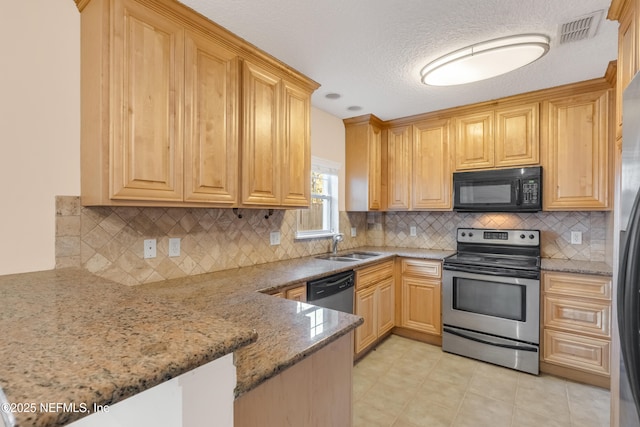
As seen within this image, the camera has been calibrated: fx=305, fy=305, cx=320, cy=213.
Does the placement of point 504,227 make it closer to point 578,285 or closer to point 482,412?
point 578,285

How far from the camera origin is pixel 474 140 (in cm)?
321

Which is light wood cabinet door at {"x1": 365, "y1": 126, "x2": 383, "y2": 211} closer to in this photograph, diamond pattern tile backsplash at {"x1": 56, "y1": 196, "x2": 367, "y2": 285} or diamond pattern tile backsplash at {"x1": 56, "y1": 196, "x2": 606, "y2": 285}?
diamond pattern tile backsplash at {"x1": 56, "y1": 196, "x2": 606, "y2": 285}

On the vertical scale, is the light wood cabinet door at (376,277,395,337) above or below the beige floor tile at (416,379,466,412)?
A: above

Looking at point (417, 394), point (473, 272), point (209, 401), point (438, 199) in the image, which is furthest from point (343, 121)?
point (209, 401)

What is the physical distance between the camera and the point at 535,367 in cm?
256

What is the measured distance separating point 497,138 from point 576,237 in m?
1.21

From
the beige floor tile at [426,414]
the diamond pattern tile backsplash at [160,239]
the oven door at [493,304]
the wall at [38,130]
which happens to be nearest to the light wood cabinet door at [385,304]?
the oven door at [493,304]

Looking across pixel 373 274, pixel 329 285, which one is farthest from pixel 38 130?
pixel 373 274

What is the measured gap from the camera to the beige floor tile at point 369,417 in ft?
6.53

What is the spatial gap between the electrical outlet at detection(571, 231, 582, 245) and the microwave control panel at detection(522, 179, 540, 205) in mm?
555

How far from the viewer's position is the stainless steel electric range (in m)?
2.60

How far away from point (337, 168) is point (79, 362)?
3.24 meters

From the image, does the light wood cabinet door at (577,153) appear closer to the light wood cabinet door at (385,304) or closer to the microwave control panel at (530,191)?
the microwave control panel at (530,191)

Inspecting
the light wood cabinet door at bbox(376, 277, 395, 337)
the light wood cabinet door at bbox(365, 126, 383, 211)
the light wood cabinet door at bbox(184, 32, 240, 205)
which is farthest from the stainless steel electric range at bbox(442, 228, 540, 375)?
the light wood cabinet door at bbox(184, 32, 240, 205)
